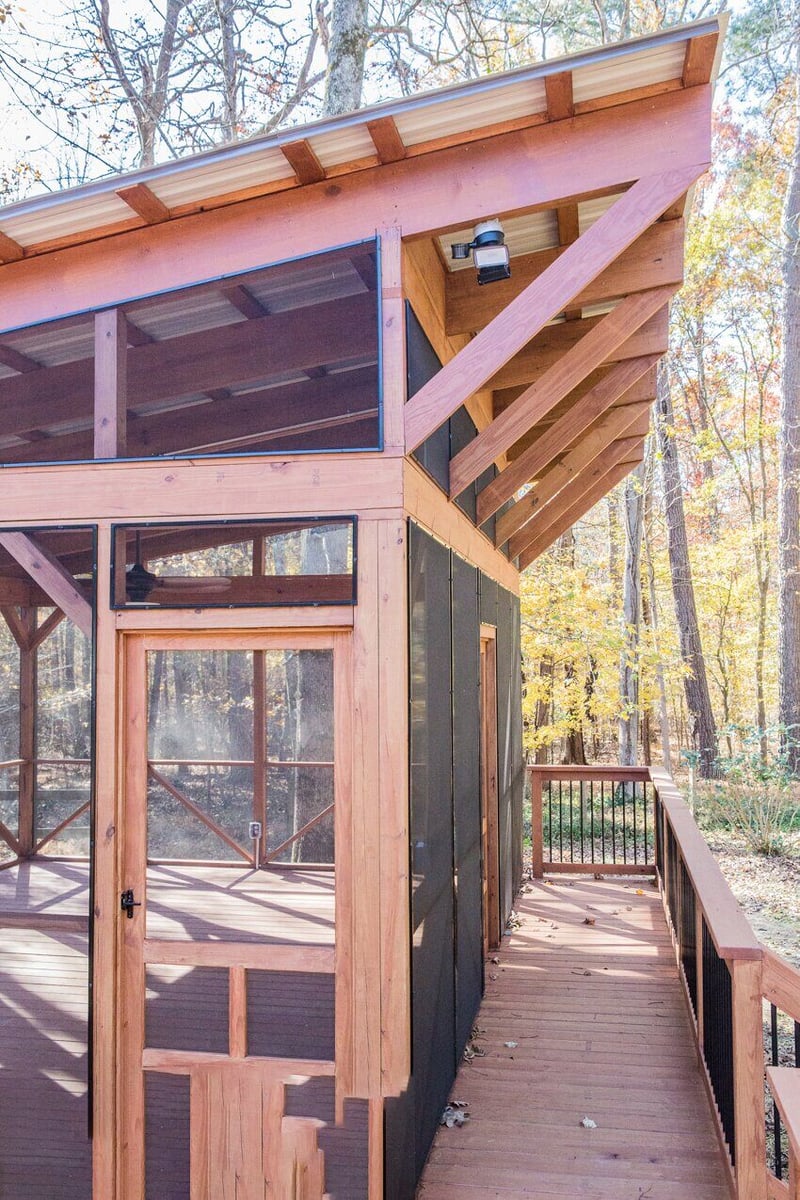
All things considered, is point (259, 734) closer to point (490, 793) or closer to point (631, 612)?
point (490, 793)

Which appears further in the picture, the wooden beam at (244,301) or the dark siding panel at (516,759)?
the dark siding panel at (516,759)

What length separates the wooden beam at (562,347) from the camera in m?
5.50

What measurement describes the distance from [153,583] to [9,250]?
1432mm

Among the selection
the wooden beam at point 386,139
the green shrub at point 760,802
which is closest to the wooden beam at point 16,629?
the wooden beam at point 386,139

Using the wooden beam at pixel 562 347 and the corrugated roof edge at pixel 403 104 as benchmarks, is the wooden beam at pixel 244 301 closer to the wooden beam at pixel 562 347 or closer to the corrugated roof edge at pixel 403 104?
the corrugated roof edge at pixel 403 104

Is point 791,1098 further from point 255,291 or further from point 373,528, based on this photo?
point 255,291

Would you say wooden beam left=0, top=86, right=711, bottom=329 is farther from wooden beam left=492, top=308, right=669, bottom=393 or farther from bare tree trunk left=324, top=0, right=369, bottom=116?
bare tree trunk left=324, top=0, right=369, bottom=116

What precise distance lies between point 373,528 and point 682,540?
1220 cm

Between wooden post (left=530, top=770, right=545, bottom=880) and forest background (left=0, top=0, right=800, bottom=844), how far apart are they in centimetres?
251

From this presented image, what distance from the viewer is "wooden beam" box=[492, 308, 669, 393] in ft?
18.0

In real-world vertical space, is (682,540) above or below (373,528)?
above

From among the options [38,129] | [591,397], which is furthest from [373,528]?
[38,129]

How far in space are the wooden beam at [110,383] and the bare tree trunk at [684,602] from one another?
36.3 ft

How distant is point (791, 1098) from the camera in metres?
1.86
